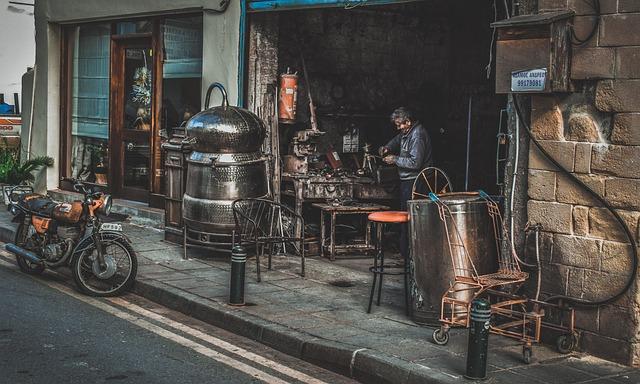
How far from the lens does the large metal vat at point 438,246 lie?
27.4 ft

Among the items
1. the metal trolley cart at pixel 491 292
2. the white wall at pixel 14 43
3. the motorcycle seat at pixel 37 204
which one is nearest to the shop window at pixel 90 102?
the motorcycle seat at pixel 37 204

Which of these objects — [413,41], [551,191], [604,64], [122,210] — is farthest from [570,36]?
[122,210]

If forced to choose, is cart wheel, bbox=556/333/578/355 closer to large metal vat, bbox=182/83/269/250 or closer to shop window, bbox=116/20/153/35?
large metal vat, bbox=182/83/269/250

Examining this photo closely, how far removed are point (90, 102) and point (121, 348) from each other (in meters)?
9.27

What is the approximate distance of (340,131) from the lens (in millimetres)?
13617

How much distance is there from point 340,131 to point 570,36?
20.4 ft

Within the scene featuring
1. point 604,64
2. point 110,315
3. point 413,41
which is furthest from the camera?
point 413,41

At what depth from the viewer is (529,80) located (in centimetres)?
784

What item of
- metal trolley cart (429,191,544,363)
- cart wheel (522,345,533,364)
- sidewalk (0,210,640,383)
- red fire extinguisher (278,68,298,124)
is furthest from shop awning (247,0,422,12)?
cart wheel (522,345,533,364)

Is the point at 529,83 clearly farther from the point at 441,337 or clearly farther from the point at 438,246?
the point at 441,337

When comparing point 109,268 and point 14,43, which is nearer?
point 109,268

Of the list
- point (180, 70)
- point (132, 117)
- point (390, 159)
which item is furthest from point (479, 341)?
point (132, 117)

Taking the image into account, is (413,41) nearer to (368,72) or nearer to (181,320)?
(368,72)

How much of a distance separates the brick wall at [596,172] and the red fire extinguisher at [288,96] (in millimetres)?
5012
